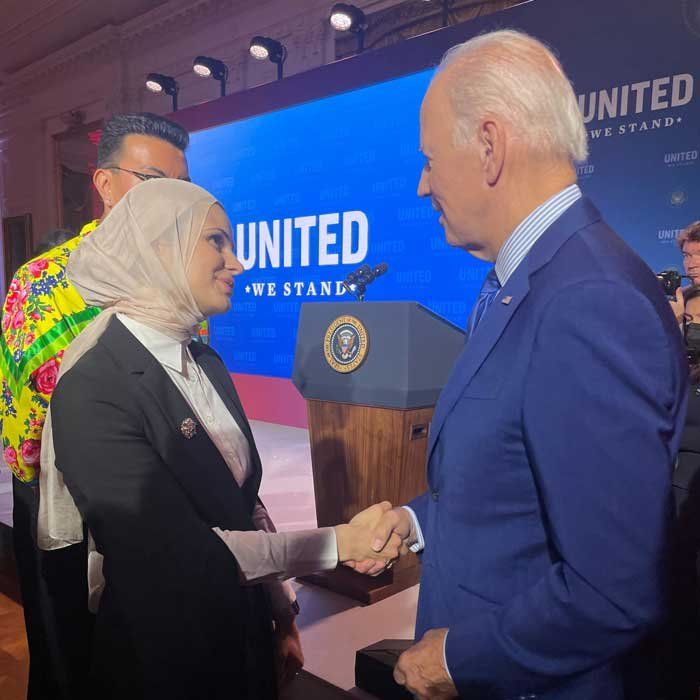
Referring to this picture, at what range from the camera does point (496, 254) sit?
0.90m

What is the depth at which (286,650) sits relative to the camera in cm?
128

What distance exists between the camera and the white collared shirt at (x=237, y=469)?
1.09 metres

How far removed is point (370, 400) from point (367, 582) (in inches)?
29.1

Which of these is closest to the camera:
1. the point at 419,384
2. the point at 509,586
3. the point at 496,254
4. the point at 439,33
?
the point at 509,586

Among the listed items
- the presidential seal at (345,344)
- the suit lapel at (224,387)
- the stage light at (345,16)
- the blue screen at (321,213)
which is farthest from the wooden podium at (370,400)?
the stage light at (345,16)

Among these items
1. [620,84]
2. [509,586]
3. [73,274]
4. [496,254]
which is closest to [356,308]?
[73,274]

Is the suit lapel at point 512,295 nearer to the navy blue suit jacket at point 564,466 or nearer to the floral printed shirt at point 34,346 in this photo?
the navy blue suit jacket at point 564,466

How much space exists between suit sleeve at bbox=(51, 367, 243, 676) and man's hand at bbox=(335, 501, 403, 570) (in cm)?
28

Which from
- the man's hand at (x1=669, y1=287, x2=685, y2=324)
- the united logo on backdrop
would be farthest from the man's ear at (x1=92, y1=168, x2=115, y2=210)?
the united logo on backdrop

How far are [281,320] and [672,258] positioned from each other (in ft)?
11.1

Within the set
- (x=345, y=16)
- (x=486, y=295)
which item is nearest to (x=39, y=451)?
(x=486, y=295)

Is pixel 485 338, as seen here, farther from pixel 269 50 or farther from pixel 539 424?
pixel 269 50

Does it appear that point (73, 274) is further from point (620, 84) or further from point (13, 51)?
point (13, 51)

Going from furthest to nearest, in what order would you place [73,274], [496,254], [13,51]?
[13,51] < [73,274] < [496,254]
